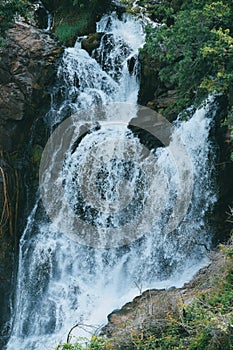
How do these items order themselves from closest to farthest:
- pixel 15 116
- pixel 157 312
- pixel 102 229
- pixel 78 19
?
pixel 157 312 < pixel 102 229 < pixel 15 116 < pixel 78 19

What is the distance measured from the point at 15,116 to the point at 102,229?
3.28 metres

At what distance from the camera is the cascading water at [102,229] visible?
966 cm

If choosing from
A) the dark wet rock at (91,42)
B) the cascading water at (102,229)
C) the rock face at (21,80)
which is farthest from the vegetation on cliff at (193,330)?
the dark wet rock at (91,42)

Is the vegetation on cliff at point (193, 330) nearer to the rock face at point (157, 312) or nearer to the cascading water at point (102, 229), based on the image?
the rock face at point (157, 312)

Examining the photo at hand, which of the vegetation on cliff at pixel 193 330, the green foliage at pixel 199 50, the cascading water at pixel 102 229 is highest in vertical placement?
the green foliage at pixel 199 50

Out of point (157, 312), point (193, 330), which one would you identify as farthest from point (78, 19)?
point (193, 330)

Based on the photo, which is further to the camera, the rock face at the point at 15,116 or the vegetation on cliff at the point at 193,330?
the rock face at the point at 15,116

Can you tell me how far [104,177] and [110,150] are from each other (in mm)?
613

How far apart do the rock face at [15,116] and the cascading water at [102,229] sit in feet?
1.08

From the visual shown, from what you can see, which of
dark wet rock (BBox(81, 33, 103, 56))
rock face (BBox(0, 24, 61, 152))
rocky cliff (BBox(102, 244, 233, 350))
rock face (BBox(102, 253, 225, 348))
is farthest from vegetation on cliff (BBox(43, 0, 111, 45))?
rocky cliff (BBox(102, 244, 233, 350))

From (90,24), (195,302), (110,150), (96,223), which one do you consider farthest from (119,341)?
(90,24)

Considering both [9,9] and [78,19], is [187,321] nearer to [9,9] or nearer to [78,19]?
[9,9]

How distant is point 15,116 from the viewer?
36.5ft

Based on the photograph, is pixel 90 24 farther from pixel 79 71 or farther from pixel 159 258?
pixel 159 258
